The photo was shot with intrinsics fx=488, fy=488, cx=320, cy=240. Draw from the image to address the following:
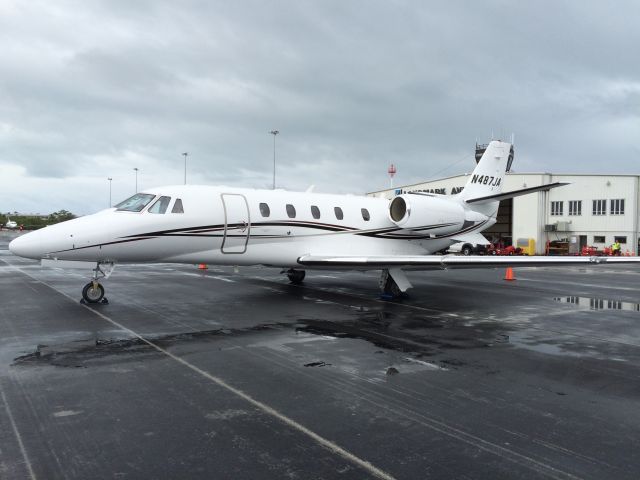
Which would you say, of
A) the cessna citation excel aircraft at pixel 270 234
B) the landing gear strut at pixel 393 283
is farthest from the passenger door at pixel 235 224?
the landing gear strut at pixel 393 283

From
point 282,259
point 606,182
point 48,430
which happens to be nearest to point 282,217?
point 282,259

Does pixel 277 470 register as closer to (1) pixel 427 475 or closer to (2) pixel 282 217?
(1) pixel 427 475

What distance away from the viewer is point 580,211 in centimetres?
4606

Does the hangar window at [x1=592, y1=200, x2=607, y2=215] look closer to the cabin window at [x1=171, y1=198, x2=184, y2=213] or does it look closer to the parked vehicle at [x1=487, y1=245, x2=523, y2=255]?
the parked vehicle at [x1=487, y1=245, x2=523, y2=255]

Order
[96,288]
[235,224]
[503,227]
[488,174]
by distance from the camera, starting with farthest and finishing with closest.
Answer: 1. [503,227]
2. [488,174]
3. [235,224]
4. [96,288]

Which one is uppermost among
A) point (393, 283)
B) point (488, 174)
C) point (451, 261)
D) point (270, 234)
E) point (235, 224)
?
point (488, 174)

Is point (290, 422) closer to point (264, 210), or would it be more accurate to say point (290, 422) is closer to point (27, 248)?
point (27, 248)

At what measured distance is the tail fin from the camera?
1775cm

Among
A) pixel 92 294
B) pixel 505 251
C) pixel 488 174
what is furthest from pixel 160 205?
pixel 505 251

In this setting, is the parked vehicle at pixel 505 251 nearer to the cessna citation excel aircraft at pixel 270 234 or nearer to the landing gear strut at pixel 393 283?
the cessna citation excel aircraft at pixel 270 234

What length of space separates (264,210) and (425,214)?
5.37m

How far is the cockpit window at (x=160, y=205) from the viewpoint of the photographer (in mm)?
11281

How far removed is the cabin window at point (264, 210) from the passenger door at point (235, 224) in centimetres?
44

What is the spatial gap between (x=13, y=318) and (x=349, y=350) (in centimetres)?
679
